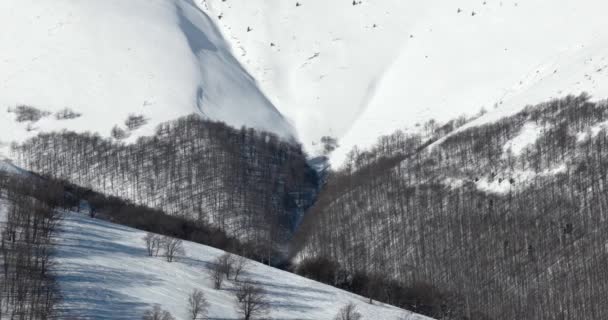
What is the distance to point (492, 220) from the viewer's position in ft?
495

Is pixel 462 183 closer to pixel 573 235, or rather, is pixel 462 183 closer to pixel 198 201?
pixel 573 235

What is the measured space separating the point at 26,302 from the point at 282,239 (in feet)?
320

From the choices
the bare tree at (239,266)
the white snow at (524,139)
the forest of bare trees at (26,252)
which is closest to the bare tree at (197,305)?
the bare tree at (239,266)

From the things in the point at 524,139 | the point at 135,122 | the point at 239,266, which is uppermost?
the point at 135,122

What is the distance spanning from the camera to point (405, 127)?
19975 cm

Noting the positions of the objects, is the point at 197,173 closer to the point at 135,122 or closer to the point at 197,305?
the point at 135,122

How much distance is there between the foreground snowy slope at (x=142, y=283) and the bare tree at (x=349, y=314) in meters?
1.42

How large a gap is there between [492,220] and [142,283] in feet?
250

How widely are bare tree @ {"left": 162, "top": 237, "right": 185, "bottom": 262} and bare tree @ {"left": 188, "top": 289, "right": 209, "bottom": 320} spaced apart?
14467 millimetres

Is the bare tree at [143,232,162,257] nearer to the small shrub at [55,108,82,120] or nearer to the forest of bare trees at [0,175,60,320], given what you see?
the forest of bare trees at [0,175,60,320]

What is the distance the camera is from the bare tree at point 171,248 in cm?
10528

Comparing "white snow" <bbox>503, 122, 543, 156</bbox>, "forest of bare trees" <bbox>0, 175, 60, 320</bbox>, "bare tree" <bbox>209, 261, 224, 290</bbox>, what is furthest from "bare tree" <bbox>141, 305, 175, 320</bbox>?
"white snow" <bbox>503, 122, 543, 156</bbox>

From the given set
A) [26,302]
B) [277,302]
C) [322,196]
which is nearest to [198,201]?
[322,196]

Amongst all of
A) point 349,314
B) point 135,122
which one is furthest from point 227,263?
point 135,122
